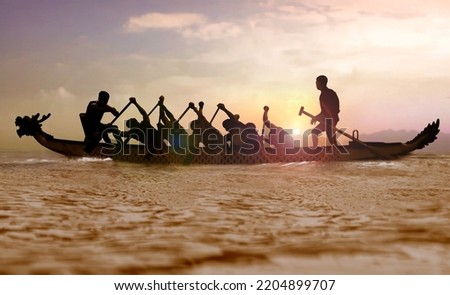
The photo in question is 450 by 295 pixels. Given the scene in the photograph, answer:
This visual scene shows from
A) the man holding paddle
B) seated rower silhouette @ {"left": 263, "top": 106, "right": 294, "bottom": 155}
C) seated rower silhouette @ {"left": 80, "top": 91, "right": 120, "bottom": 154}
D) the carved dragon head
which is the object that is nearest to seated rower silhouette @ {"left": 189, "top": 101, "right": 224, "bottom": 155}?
seated rower silhouette @ {"left": 263, "top": 106, "right": 294, "bottom": 155}

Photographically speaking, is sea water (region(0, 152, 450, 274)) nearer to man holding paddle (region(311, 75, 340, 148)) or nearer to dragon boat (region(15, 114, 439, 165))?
dragon boat (region(15, 114, 439, 165))

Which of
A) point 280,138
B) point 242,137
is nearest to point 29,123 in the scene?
point 242,137

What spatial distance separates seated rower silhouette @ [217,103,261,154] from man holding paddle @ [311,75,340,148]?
173 cm

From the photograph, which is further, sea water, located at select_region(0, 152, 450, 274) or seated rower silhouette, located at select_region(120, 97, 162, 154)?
seated rower silhouette, located at select_region(120, 97, 162, 154)

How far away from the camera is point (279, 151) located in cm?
1422

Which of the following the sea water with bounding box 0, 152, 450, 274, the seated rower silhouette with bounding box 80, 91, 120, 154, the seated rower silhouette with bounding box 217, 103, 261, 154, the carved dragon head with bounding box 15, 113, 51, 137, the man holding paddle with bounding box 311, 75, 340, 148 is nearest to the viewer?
the sea water with bounding box 0, 152, 450, 274

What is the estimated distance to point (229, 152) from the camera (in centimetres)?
1387

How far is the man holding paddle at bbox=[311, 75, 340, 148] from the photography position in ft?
46.3

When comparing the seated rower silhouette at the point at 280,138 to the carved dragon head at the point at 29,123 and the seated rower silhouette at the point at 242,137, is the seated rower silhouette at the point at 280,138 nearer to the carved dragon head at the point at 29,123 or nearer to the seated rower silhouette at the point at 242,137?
the seated rower silhouette at the point at 242,137

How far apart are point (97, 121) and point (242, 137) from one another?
4.44 metres

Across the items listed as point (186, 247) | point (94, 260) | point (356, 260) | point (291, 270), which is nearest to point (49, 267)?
point (94, 260)

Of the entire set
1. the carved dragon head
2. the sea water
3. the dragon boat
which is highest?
the carved dragon head

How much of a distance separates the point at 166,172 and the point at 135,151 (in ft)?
9.47

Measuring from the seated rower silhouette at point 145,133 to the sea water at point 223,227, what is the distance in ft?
14.8
